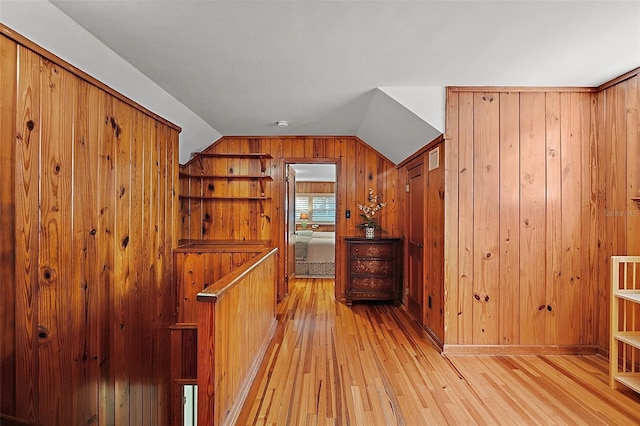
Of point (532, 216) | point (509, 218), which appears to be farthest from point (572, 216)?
point (509, 218)

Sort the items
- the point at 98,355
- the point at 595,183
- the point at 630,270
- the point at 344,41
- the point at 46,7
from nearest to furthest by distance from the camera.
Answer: the point at 46,7
the point at 344,41
the point at 98,355
the point at 630,270
the point at 595,183

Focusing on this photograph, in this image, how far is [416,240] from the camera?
3.57 metres

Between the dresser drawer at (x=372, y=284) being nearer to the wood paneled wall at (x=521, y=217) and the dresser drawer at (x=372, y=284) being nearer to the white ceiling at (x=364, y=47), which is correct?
the wood paneled wall at (x=521, y=217)

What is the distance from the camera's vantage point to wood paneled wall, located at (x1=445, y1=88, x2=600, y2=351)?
2.61 metres

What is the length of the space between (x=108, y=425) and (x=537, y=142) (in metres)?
3.94

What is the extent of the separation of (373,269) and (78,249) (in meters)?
3.11

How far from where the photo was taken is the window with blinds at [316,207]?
941 centimetres

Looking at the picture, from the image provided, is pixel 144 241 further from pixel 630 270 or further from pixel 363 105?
pixel 630 270

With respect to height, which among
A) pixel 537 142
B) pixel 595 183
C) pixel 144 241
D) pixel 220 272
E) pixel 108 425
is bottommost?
pixel 108 425

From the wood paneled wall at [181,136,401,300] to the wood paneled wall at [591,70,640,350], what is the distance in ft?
7.12

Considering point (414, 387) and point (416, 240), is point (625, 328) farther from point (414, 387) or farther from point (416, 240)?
point (416, 240)

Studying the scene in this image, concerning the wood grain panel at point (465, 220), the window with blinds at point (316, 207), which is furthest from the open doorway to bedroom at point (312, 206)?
the wood grain panel at point (465, 220)

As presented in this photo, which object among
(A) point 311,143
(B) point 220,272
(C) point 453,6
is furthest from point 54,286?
(A) point 311,143

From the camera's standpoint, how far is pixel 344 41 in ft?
6.26
